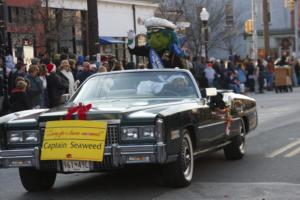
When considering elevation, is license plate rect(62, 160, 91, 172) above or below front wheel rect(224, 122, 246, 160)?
above

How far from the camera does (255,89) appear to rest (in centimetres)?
3419

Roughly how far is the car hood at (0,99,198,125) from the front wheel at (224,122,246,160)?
193cm


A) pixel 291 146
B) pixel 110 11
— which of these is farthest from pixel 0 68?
pixel 110 11

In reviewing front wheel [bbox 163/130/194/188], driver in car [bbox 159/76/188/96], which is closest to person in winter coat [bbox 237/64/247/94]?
driver in car [bbox 159/76/188/96]

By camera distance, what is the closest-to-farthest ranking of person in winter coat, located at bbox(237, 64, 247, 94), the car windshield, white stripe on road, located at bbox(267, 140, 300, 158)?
1. the car windshield
2. white stripe on road, located at bbox(267, 140, 300, 158)
3. person in winter coat, located at bbox(237, 64, 247, 94)

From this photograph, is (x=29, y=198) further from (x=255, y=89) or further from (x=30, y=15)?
(x=255, y=89)

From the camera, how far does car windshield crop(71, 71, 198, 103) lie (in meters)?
9.29

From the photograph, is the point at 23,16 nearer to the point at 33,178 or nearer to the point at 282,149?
the point at 282,149

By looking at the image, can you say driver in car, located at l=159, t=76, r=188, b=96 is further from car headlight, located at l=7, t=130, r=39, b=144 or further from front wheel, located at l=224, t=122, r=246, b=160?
car headlight, located at l=7, t=130, r=39, b=144

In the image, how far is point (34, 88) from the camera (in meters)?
15.7

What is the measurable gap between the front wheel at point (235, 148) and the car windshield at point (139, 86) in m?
1.62

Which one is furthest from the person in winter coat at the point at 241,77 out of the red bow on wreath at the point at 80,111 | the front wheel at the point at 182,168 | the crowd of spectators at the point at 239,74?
the red bow on wreath at the point at 80,111

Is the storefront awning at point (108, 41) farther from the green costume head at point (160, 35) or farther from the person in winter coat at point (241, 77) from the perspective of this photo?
the green costume head at point (160, 35)

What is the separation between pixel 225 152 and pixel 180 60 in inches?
178
